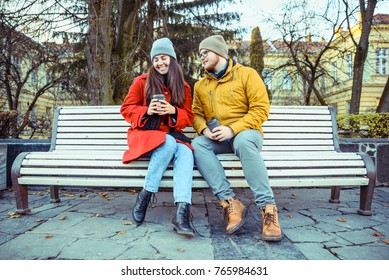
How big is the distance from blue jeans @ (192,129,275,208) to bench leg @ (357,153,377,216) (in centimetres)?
103

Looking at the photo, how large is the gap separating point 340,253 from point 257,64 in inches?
652

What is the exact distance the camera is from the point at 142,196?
103 inches

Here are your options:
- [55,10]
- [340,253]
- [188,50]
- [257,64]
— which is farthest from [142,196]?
[257,64]

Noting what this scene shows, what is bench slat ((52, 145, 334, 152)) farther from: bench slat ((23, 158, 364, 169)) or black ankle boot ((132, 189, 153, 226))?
black ankle boot ((132, 189, 153, 226))

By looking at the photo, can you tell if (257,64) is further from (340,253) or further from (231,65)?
(340,253)

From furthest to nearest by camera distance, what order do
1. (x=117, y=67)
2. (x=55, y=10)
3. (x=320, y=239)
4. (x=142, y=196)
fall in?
(x=117, y=67) < (x=55, y=10) < (x=142, y=196) < (x=320, y=239)

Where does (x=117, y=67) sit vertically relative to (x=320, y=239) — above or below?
above

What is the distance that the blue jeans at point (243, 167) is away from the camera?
2.48 metres

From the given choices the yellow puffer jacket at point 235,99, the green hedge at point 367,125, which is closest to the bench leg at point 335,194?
the yellow puffer jacket at point 235,99

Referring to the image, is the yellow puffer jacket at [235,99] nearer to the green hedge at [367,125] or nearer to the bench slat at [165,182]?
the bench slat at [165,182]

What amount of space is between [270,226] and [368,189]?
122 cm

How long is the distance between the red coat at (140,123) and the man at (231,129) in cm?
20

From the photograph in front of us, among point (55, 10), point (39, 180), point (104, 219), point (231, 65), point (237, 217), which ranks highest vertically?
point (55, 10)

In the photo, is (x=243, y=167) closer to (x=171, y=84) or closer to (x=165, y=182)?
(x=165, y=182)
